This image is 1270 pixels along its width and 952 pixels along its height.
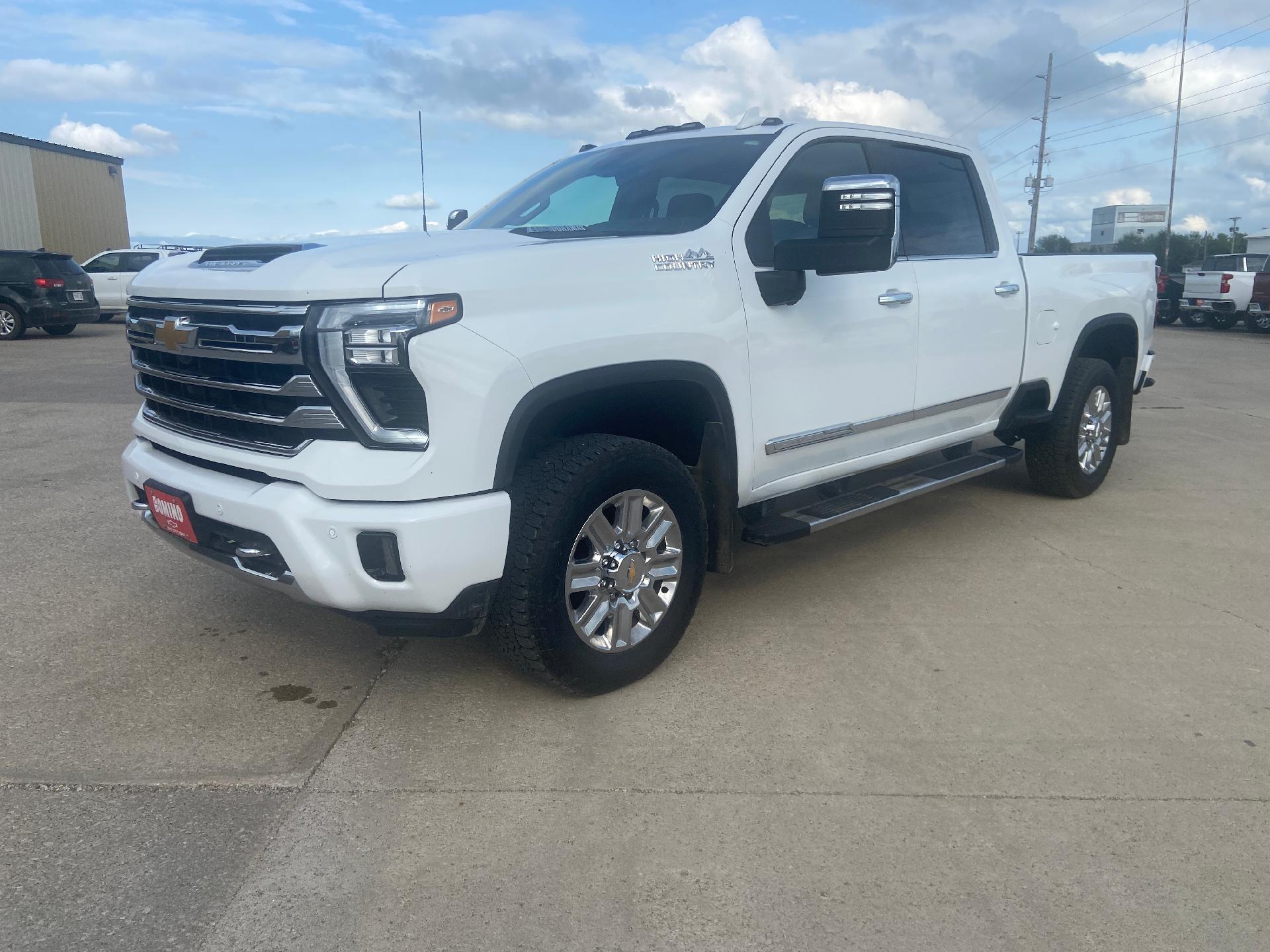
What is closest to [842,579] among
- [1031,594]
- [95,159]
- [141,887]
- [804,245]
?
[1031,594]

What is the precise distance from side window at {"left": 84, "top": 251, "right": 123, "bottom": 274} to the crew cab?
23.9 meters

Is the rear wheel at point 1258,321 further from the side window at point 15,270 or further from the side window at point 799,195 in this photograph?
the side window at point 15,270

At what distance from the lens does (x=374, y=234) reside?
366cm

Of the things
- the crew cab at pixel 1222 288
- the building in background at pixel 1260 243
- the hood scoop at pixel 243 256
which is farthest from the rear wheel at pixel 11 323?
the building in background at pixel 1260 243

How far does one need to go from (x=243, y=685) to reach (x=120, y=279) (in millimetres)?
21302

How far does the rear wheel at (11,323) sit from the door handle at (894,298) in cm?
1726

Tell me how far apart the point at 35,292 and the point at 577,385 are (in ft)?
57.2

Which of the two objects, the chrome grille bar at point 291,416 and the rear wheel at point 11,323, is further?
the rear wheel at point 11,323

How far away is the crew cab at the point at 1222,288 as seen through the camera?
868 inches

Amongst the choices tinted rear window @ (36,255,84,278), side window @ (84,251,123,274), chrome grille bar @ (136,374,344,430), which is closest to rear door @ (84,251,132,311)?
side window @ (84,251,123,274)

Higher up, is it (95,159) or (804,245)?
(95,159)

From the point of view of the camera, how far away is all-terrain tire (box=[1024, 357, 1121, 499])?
5.73 m

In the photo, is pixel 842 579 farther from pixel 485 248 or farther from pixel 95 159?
pixel 95 159

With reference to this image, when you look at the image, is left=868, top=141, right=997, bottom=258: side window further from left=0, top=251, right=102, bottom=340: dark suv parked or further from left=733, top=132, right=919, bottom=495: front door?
left=0, top=251, right=102, bottom=340: dark suv parked
